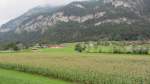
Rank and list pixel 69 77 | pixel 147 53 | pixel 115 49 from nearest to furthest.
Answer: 1. pixel 69 77
2. pixel 147 53
3. pixel 115 49

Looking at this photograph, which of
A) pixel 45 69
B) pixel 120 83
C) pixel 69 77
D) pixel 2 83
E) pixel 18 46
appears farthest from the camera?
pixel 18 46

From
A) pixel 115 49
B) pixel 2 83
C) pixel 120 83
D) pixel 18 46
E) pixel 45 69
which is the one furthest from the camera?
pixel 18 46

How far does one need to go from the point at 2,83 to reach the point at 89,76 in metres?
8.65

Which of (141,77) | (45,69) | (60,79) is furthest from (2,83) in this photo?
(141,77)

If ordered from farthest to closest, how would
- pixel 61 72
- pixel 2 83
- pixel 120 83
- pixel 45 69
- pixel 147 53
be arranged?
pixel 147 53
pixel 45 69
pixel 61 72
pixel 2 83
pixel 120 83

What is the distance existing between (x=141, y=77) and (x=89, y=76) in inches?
220

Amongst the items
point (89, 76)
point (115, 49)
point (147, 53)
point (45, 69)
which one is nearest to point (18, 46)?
point (115, 49)

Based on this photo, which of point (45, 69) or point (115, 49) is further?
point (115, 49)

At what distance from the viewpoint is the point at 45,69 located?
139 ft

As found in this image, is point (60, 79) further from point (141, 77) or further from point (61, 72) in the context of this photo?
point (141, 77)

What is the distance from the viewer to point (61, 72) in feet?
129

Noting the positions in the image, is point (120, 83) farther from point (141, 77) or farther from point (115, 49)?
point (115, 49)

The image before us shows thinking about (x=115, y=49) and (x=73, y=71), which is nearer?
(x=73, y=71)

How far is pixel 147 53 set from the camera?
79062 mm
